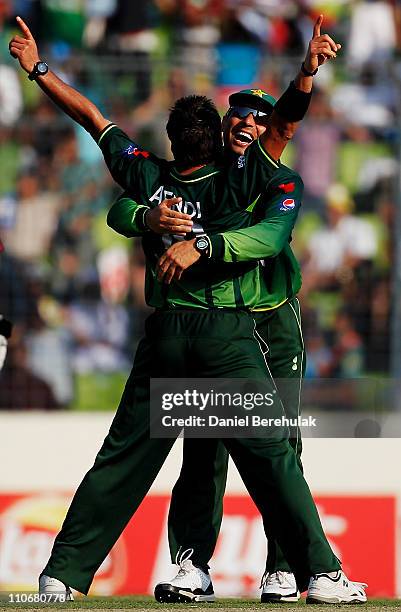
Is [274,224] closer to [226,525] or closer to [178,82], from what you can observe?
[226,525]

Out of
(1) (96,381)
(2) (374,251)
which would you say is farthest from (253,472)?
(2) (374,251)

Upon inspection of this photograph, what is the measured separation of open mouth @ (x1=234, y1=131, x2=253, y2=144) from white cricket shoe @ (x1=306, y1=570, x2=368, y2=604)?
5.99 feet

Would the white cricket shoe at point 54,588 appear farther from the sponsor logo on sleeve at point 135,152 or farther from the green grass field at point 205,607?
the sponsor logo on sleeve at point 135,152

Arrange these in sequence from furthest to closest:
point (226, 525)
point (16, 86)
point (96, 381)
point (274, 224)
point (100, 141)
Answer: point (16, 86), point (96, 381), point (226, 525), point (100, 141), point (274, 224)

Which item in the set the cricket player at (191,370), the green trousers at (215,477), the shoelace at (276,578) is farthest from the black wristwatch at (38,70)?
the shoelace at (276,578)

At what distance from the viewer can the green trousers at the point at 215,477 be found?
5414mm

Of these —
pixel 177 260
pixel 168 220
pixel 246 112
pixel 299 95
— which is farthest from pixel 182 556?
pixel 299 95

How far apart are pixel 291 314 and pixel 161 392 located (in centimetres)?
81

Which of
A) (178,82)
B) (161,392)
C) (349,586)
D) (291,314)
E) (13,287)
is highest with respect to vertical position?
(178,82)

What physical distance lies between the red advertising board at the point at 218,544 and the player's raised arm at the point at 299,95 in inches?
111

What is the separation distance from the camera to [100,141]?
521cm

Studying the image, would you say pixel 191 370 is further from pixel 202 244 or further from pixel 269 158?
pixel 269 158

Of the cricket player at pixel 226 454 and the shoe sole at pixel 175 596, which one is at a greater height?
the cricket player at pixel 226 454

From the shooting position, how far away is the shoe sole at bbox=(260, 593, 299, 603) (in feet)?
17.7
